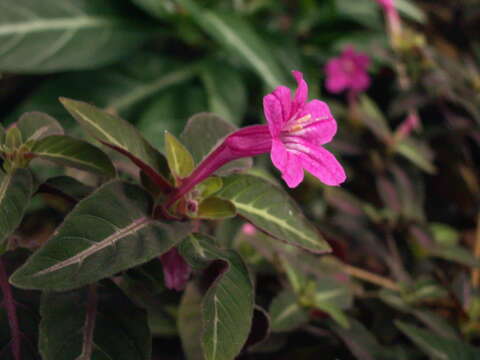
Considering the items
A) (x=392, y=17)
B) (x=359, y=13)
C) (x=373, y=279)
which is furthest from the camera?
(x=359, y=13)

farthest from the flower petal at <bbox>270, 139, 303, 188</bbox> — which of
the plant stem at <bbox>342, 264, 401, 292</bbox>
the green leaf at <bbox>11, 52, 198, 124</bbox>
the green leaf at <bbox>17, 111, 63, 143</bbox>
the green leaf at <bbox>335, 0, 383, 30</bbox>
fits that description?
the green leaf at <bbox>335, 0, 383, 30</bbox>

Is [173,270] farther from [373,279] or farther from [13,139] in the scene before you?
[373,279]

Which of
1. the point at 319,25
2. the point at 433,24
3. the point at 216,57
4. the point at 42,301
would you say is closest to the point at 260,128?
the point at 42,301

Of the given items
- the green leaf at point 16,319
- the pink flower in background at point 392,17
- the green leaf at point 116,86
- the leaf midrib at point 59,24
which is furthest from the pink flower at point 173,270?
the pink flower in background at point 392,17

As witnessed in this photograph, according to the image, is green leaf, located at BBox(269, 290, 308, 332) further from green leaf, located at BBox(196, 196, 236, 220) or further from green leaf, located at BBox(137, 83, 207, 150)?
green leaf, located at BBox(137, 83, 207, 150)

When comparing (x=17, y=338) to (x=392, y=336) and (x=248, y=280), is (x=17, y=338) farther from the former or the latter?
(x=392, y=336)

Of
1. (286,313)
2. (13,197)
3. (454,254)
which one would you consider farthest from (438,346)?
(13,197)

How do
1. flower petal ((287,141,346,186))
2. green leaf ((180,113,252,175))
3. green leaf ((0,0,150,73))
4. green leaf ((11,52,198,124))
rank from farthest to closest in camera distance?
green leaf ((11,52,198,124))
green leaf ((0,0,150,73))
green leaf ((180,113,252,175))
flower petal ((287,141,346,186))
